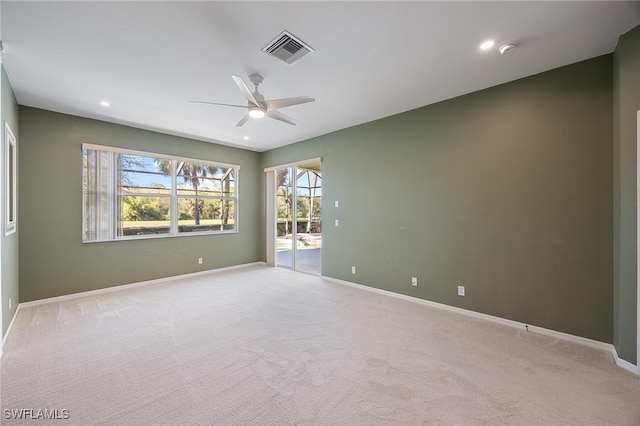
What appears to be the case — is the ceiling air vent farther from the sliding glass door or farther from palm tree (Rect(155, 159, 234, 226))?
palm tree (Rect(155, 159, 234, 226))

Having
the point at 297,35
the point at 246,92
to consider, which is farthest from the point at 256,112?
the point at 297,35

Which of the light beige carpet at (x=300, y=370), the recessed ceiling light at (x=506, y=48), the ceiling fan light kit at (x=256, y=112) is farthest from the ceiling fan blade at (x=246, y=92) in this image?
the light beige carpet at (x=300, y=370)

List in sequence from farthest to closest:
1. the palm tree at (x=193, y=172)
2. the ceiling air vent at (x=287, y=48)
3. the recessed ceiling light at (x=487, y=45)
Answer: the palm tree at (x=193, y=172), the recessed ceiling light at (x=487, y=45), the ceiling air vent at (x=287, y=48)

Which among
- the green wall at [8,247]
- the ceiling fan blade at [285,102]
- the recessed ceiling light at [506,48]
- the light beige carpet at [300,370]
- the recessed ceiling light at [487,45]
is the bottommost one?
the light beige carpet at [300,370]

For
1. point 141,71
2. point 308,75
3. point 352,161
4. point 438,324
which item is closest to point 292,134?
point 352,161

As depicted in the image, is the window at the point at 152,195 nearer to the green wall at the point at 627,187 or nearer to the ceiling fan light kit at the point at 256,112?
the ceiling fan light kit at the point at 256,112

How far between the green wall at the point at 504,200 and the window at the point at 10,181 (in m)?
4.43

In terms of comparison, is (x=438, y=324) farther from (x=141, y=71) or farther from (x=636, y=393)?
(x=141, y=71)

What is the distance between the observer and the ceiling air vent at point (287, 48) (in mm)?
2246

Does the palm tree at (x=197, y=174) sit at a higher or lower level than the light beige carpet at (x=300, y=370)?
higher

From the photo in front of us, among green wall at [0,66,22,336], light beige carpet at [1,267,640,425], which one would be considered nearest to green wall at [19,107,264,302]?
green wall at [0,66,22,336]

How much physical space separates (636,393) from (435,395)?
146cm

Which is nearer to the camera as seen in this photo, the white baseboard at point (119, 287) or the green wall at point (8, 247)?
the green wall at point (8, 247)

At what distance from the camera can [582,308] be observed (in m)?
2.66
